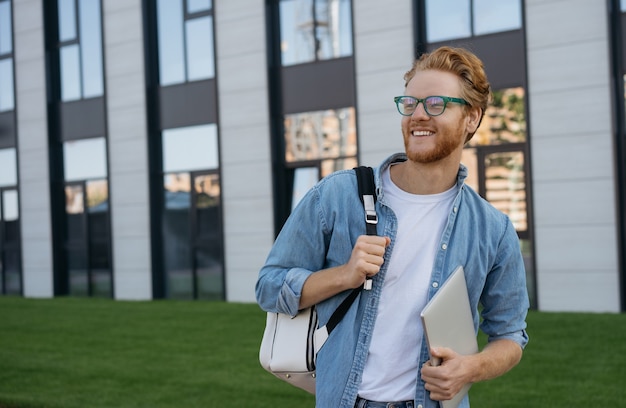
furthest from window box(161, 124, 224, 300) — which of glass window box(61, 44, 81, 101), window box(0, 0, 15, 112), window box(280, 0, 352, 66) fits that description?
window box(0, 0, 15, 112)

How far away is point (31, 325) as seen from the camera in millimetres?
13211

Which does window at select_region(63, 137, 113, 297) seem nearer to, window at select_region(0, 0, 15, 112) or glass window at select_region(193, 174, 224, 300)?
window at select_region(0, 0, 15, 112)

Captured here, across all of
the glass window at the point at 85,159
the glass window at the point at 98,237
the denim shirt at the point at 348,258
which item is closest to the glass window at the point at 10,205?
the glass window at the point at 85,159

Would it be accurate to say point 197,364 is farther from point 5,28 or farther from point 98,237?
point 5,28

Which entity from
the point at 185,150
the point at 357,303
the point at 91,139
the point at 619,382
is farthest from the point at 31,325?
the point at 357,303

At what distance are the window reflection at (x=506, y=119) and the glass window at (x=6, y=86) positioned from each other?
12.8m

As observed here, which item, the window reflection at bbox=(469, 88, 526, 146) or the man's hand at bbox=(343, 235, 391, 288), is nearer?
the man's hand at bbox=(343, 235, 391, 288)

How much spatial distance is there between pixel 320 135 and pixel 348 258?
13.4m

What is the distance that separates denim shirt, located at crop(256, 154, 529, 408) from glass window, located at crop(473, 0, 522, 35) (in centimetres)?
1171

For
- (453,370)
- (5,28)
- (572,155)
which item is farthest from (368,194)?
(5,28)

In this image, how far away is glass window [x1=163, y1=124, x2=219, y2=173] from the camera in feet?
55.0

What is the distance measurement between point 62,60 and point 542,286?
516 inches

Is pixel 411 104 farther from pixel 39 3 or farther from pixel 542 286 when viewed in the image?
pixel 39 3

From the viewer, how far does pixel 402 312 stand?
212 centimetres
